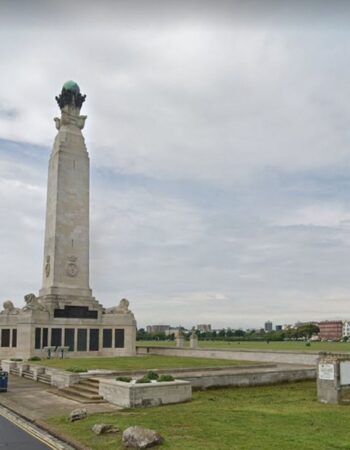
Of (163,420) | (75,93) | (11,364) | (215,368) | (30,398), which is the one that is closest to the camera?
(163,420)

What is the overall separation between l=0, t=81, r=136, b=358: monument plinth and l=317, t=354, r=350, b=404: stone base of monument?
30.2 m

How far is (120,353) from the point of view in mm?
48719

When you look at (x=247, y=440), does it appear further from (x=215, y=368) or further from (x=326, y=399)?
(x=215, y=368)

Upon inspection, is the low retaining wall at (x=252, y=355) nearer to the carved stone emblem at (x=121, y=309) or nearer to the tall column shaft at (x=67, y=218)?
the carved stone emblem at (x=121, y=309)

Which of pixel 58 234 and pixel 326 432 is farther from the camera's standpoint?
pixel 58 234

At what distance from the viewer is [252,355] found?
3697 cm

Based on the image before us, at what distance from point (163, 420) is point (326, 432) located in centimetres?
478

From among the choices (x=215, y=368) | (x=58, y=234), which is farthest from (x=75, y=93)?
(x=215, y=368)

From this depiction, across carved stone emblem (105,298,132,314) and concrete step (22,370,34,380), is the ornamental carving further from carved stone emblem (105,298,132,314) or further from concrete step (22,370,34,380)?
concrete step (22,370,34,380)

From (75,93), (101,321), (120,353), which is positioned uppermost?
(75,93)

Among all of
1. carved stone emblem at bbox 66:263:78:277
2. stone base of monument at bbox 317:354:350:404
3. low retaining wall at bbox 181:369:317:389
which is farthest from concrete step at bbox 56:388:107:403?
carved stone emblem at bbox 66:263:78:277

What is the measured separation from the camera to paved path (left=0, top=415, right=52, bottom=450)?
1313 centimetres

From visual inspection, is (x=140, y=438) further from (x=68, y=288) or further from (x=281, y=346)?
(x=281, y=346)

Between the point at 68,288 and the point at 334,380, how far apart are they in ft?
112
